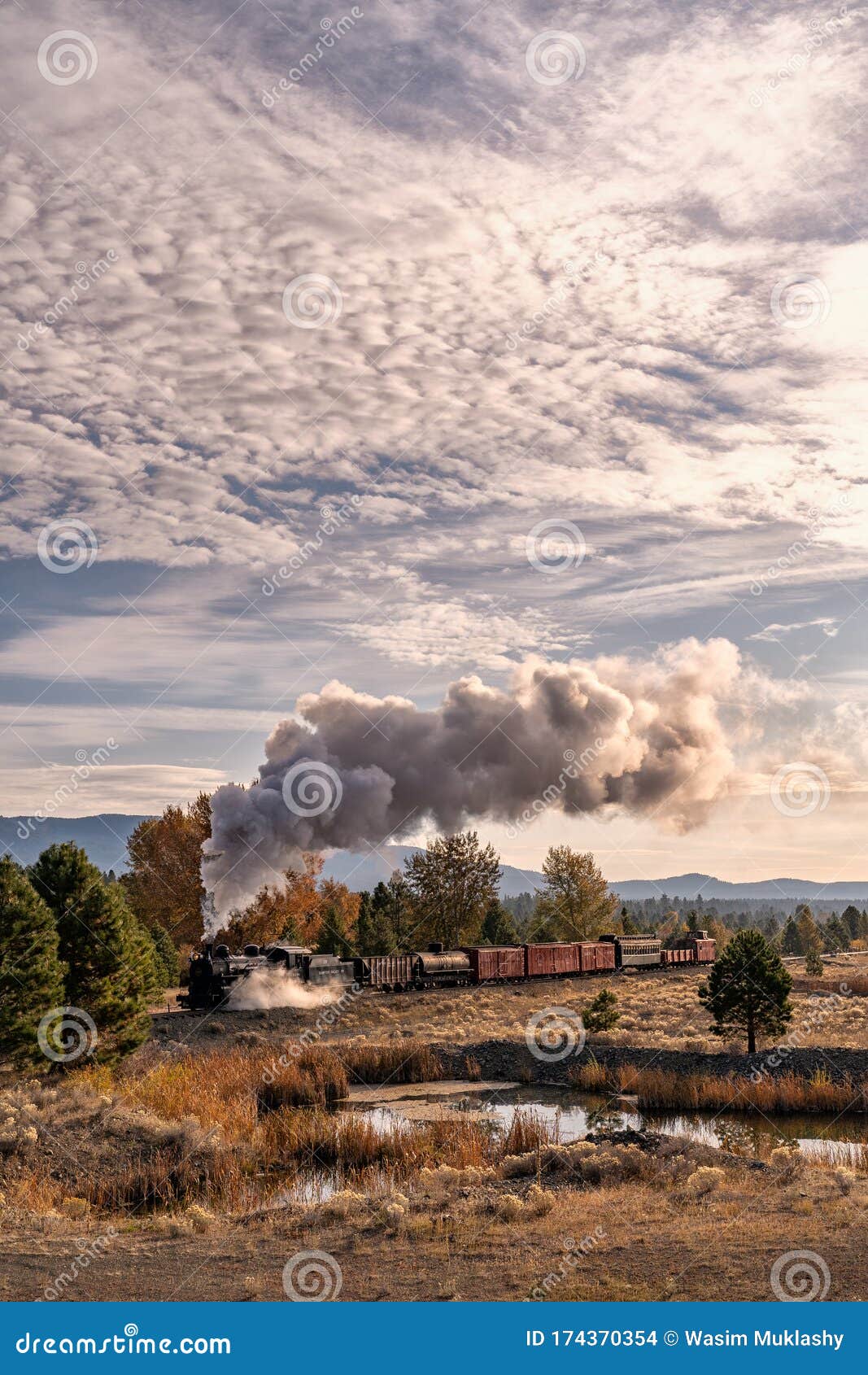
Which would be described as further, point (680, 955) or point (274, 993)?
point (680, 955)

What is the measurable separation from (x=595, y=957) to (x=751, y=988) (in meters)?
35.6

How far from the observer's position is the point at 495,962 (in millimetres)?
61875

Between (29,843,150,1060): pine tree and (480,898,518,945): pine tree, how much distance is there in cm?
6151

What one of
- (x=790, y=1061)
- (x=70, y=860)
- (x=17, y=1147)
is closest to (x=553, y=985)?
(x=790, y=1061)

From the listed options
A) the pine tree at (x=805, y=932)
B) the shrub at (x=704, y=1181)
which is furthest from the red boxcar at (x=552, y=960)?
the pine tree at (x=805, y=932)

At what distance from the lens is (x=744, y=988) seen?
35.2m

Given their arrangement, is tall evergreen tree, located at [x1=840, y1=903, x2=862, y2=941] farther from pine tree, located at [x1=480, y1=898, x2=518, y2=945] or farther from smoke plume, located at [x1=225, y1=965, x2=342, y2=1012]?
smoke plume, located at [x1=225, y1=965, x2=342, y2=1012]

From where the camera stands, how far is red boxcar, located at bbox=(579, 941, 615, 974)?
6862 cm

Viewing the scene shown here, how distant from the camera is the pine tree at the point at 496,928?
91000 millimetres

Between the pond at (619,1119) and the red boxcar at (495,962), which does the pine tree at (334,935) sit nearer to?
the red boxcar at (495,962)

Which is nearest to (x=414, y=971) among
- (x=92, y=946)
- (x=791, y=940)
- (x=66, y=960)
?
(x=92, y=946)

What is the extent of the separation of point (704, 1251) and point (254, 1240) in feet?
23.1

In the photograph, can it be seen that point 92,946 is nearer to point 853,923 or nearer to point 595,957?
point 595,957

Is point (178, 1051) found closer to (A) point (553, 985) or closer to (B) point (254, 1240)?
(B) point (254, 1240)
